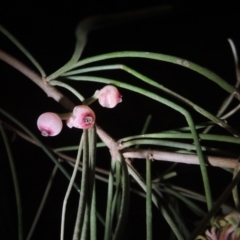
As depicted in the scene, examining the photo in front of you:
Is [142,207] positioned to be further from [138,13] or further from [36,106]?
[138,13]

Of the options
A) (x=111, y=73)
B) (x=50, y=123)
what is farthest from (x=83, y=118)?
(x=111, y=73)

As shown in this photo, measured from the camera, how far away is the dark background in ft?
1.73

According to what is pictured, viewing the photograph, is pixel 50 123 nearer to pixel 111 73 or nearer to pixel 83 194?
pixel 83 194

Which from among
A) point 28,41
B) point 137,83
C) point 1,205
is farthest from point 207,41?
point 1,205

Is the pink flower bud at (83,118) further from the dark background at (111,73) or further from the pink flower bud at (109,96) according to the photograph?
the dark background at (111,73)

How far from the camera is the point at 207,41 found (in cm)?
59

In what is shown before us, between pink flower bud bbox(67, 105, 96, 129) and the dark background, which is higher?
the dark background

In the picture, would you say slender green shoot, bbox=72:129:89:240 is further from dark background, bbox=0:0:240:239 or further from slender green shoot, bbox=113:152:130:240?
dark background, bbox=0:0:240:239

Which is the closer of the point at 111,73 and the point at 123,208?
the point at 123,208

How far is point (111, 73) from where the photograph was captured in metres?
0.57

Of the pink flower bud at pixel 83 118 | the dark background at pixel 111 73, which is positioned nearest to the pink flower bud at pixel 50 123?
the pink flower bud at pixel 83 118

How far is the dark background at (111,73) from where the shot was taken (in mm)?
526

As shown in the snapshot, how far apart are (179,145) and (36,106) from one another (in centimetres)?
30

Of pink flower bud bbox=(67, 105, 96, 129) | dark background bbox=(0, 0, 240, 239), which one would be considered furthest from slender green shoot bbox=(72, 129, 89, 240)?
dark background bbox=(0, 0, 240, 239)
